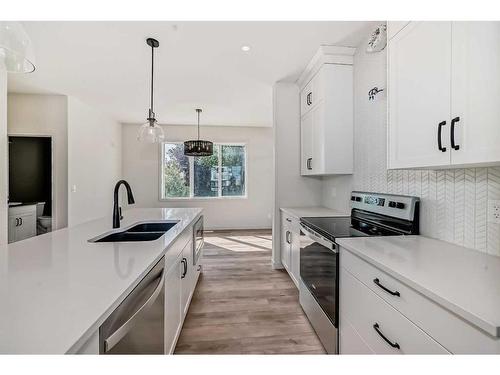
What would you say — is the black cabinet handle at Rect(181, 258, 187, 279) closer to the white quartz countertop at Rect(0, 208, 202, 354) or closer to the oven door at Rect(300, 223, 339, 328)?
the white quartz countertop at Rect(0, 208, 202, 354)

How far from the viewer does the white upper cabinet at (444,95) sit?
94cm

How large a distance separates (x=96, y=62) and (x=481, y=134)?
11.6ft

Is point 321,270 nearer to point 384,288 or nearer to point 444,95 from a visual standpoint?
point 384,288

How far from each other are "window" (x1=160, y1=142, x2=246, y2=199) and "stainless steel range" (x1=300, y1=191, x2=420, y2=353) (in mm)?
4282

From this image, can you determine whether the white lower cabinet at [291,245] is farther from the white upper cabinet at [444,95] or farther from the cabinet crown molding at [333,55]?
the cabinet crown molding at [333,55]

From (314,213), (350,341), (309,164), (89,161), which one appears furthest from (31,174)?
(350,341)

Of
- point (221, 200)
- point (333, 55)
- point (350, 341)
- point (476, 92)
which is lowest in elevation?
point (350, 341)

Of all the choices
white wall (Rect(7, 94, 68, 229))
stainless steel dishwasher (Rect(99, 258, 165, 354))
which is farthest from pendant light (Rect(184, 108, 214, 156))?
stainless steel dishwasher (Rect(99, 258, 165, 354))

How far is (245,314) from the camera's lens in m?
2.20

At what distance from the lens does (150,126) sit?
2.56 metres

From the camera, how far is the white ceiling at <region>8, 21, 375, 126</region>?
2.18 m

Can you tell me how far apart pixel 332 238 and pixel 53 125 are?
15.4 feet
